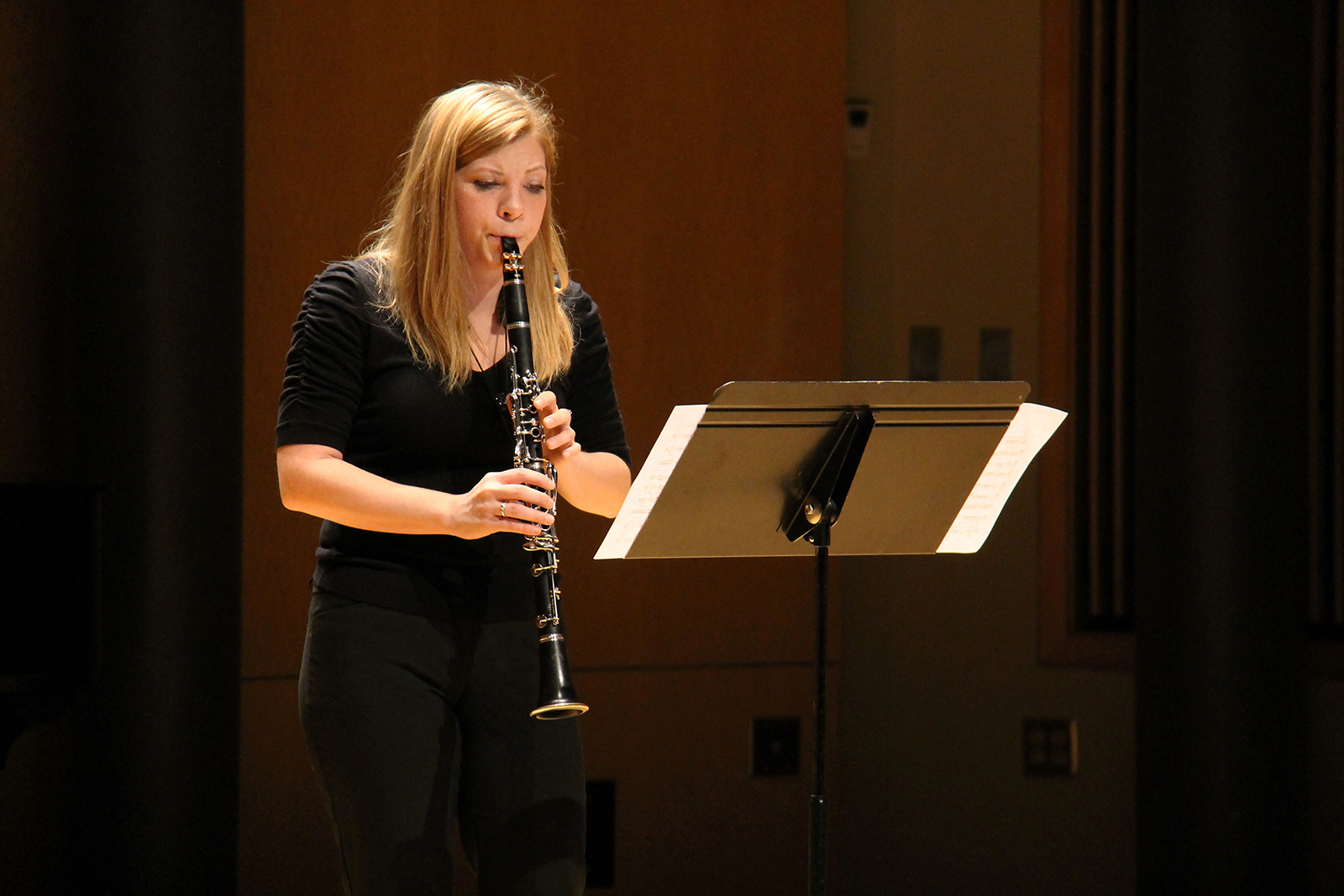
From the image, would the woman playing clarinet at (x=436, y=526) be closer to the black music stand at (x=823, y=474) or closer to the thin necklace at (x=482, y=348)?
the thin necklace at (x=482, y=348)

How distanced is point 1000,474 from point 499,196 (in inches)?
30.9

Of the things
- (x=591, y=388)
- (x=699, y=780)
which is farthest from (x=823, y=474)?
(x=699, y=780)

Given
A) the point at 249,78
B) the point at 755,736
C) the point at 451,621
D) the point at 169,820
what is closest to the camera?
the point at 451,621

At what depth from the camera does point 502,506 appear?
61.3 inches

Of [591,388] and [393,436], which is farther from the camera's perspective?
[591,388]

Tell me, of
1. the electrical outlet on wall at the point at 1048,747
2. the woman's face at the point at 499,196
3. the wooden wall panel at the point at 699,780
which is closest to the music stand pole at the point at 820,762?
the woman's face at the point at 499,196

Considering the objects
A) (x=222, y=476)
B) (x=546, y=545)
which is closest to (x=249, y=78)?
(x=222, y=476)

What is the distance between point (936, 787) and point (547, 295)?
2394 millimetres

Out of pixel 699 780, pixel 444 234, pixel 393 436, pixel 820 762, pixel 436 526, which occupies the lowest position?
pixel 699 780

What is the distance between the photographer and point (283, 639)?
10.8 feet

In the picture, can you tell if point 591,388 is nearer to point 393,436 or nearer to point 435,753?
point 393,436

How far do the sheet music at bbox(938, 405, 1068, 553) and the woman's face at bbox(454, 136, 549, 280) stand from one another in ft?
2.31

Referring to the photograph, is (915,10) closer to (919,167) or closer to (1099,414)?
(919,167)

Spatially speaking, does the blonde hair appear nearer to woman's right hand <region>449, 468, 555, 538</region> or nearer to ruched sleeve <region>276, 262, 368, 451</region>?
ruched sleeve <region>276, 262, 368, 451</region>
